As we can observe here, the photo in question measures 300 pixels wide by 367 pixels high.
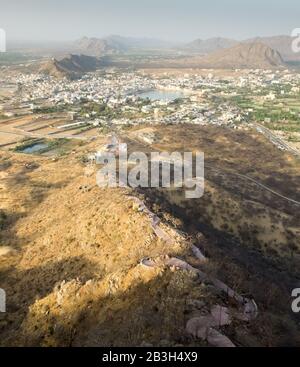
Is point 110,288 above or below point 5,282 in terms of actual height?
above

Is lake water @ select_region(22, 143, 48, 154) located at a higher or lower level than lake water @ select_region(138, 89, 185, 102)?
lower

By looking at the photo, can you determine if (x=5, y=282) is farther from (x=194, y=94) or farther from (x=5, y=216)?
(x=194, y=94)

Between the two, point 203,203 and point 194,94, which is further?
point 194,94

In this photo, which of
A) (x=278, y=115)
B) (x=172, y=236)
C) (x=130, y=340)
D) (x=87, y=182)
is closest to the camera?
(x=130, y=340)

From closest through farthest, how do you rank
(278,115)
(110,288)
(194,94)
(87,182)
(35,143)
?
1. (110,288)
2. (87,182)
3. (35,143)
4. (278,115)
5. (194,94)

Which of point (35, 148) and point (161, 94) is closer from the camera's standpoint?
point (35, 148)

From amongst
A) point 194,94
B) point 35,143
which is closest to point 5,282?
point 35,143

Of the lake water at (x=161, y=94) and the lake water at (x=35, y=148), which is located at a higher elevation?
the lake water at (x=161, y=94)

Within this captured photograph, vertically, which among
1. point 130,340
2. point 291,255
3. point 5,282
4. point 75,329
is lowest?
point 291,255

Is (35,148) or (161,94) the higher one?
(161,94)

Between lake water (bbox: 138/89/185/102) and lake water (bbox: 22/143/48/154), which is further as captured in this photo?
lake water (bbox: 138/89/185/102)

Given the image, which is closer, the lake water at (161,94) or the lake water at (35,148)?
the lake water at (35,148)
